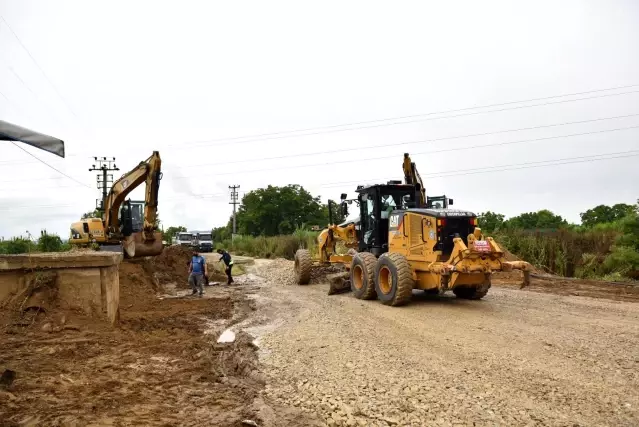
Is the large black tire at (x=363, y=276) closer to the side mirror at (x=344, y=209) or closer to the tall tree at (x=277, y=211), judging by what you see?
the side mirror at (x=344, y=209)

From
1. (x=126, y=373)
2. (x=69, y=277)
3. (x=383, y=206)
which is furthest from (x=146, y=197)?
(x=126, y=373)

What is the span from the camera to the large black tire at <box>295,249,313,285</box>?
16.5 metres

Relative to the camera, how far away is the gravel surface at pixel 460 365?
4.81m

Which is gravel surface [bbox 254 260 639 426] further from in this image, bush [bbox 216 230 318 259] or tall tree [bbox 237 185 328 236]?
tall tree [bbox 237 185 328 236]

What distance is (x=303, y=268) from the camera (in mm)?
16484

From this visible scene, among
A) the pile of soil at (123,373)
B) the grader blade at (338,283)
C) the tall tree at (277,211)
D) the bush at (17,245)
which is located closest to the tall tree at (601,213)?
the tall tree at (277,211)

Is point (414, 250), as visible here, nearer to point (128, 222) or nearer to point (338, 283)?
point (338, 283)

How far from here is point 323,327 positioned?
8930 mm

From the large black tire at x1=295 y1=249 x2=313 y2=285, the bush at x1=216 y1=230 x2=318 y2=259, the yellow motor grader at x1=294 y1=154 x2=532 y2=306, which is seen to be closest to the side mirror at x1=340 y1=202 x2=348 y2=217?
the yellow motor grader at x1=294 y1=154 x2=532 y2=306

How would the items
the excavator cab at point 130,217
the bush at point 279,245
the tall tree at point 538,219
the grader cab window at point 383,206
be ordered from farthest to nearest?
the tall tree at point 538,219
the bush at point 279,245
the excavator cab at point 130,217
the grader cab window at point 383,206

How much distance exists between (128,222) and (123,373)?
1393cm

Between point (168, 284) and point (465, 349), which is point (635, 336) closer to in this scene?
point (465, 349)

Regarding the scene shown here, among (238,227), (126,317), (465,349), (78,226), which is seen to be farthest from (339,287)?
(238,227)

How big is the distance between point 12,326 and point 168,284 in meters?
11.0
